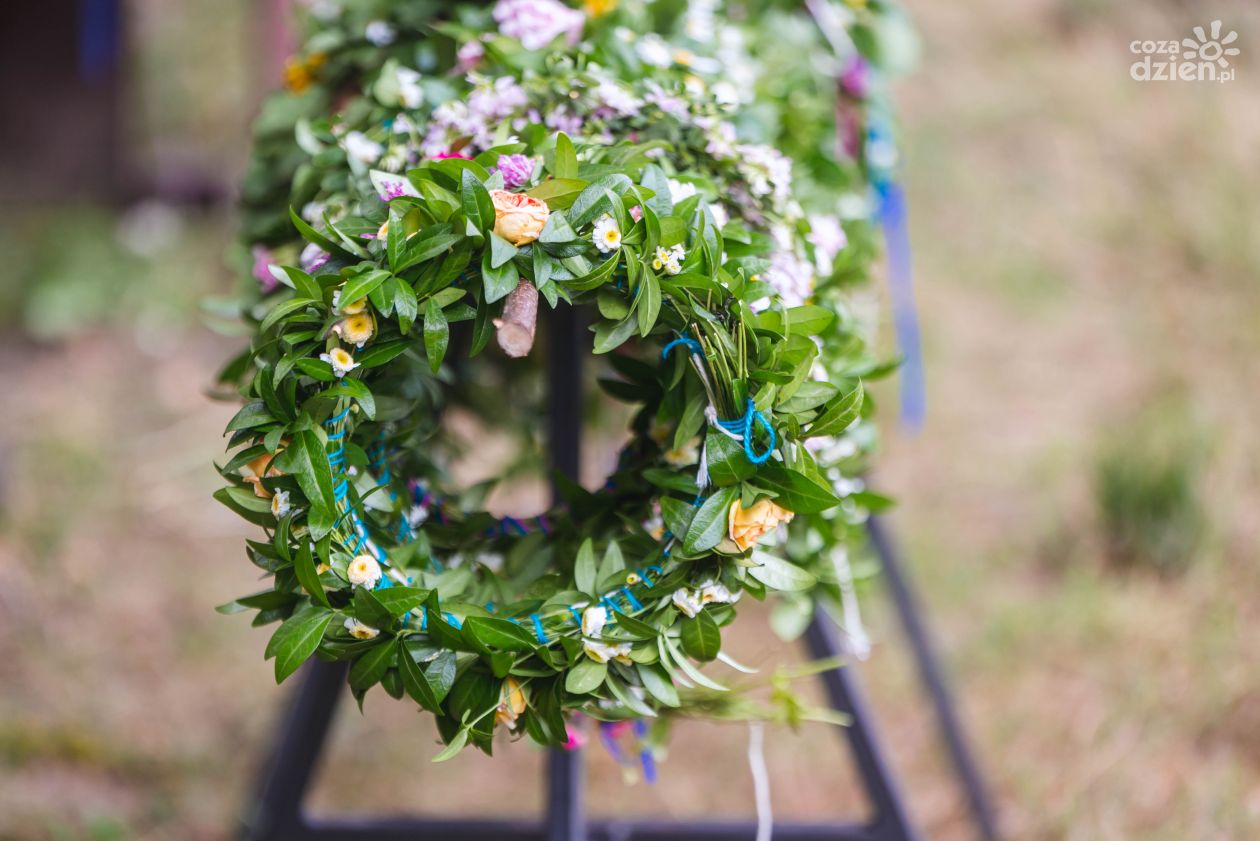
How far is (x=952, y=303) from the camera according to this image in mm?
3621


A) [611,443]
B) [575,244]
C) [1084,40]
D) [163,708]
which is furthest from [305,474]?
[1084,40]

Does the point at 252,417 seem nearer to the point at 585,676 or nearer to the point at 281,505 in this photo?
the point at 281,505

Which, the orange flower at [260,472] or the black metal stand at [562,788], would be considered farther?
the black metal stand at [562,788]

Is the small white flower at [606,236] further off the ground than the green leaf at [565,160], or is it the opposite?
the green leaf at [565,160]

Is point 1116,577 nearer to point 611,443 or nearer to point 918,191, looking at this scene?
point 611,443

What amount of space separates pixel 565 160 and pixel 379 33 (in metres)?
0.50

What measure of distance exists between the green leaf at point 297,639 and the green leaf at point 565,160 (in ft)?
1.39

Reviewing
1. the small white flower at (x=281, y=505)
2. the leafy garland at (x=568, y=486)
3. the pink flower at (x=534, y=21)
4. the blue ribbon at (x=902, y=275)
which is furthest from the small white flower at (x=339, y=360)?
the blue ribbon at (x=902, y=275)

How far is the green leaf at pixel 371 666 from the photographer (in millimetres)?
903

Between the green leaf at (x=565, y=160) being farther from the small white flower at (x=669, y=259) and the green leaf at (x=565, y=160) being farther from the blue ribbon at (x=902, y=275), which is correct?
the blue ribbon at (x=902, y=275)

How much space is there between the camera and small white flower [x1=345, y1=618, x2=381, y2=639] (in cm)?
90

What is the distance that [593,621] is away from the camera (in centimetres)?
91

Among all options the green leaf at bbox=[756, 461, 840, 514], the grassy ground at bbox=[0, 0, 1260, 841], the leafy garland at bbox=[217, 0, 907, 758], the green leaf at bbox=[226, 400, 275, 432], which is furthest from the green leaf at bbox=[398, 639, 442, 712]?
the grassy ground at bbox=[0, 0, 1260, 841]

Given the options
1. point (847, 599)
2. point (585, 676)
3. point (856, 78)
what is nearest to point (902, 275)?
point (856, 78)
